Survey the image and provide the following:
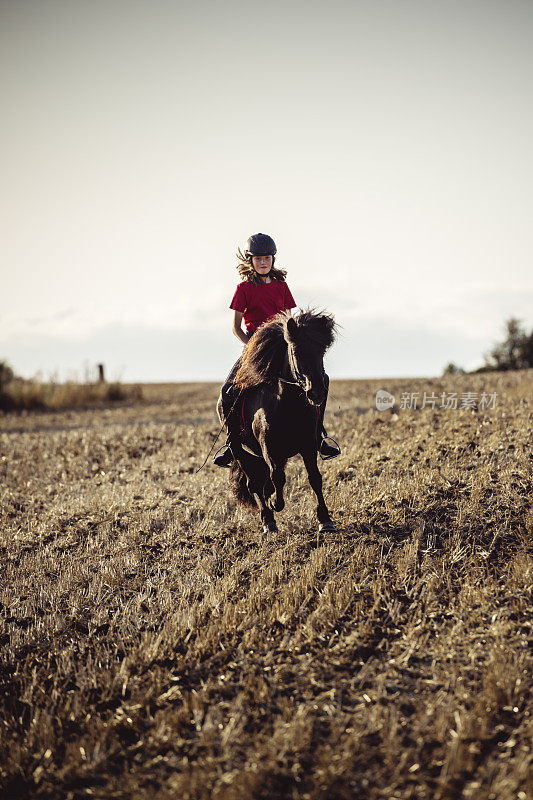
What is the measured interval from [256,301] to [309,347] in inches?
67.2

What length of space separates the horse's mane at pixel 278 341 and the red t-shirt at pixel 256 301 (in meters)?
0.58

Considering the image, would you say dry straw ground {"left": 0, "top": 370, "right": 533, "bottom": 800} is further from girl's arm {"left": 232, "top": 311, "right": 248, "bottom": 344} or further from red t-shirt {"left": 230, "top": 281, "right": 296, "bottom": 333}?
red t-shirt {"left": 230, "top": 281, "right": 296, "bottom": 333}

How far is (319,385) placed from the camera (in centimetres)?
537

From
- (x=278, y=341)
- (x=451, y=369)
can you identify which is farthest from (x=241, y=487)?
(x=451, y=369)

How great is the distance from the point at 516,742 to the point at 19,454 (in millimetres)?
13418

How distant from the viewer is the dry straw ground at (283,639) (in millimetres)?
3588

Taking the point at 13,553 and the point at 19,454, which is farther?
the point at 19,454

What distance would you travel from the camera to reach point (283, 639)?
193 inches

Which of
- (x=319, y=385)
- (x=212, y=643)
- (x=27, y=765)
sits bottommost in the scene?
(x=27, y=765)

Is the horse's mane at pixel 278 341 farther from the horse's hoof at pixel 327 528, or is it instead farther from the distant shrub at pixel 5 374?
the distant shrub at pixel 5 374

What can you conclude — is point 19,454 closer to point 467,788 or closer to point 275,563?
point 275,563

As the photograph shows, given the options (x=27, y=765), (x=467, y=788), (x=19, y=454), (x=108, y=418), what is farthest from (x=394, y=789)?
(x=108, y=418)

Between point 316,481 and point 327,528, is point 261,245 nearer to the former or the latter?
point 316,481

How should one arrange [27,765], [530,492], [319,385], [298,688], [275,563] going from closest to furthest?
1. [27,765]
2. [298,688]
3. [319,385]
4. [275,563]
5. [530,492]
